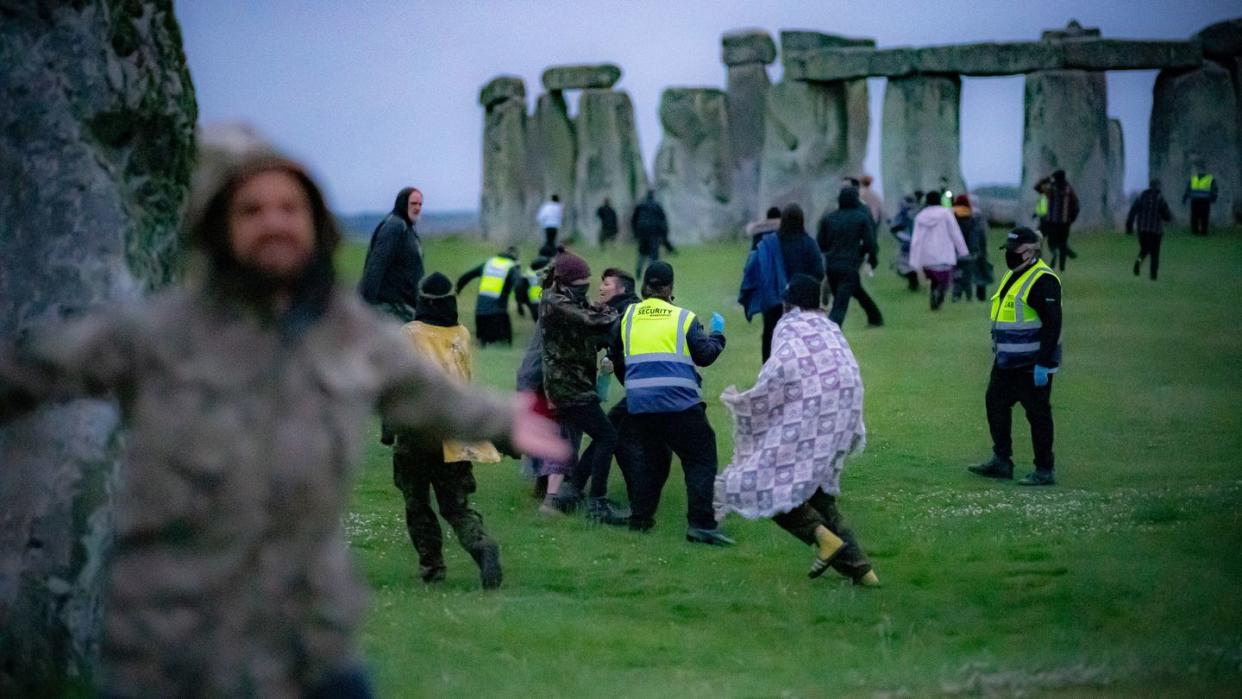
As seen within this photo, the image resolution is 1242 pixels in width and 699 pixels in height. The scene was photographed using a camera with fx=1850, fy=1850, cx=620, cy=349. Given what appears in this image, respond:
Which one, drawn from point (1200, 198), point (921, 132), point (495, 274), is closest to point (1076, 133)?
point (921, 132)

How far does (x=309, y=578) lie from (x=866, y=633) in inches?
226

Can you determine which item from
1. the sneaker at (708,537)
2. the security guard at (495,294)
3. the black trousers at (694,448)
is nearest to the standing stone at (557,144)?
the security guard at (495,294)

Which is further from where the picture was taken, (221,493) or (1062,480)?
(1062,480)

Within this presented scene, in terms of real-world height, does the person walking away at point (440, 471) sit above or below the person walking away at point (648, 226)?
above

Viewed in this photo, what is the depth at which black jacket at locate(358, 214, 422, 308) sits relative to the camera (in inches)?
587

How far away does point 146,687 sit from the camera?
4453 mm

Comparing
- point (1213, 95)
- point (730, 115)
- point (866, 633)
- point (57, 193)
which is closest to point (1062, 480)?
point (866, 633)

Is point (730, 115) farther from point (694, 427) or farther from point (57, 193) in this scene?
point (57, 193)

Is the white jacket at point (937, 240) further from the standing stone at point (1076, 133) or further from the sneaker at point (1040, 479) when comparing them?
the standing stone at point (1076, 133)

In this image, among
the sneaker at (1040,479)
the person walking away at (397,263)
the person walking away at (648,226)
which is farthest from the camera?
the person walking away at (648,226)

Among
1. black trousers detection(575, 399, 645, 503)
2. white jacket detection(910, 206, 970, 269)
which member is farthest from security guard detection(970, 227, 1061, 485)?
white jacket detection(910, 206, 970, 269)

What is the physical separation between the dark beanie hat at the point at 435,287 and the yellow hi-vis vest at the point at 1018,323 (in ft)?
15.9

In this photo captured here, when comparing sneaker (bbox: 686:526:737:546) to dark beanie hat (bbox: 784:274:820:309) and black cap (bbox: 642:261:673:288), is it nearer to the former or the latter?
black cap (bbox: 642:261:673:288)

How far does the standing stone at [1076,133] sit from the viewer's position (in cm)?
4178
